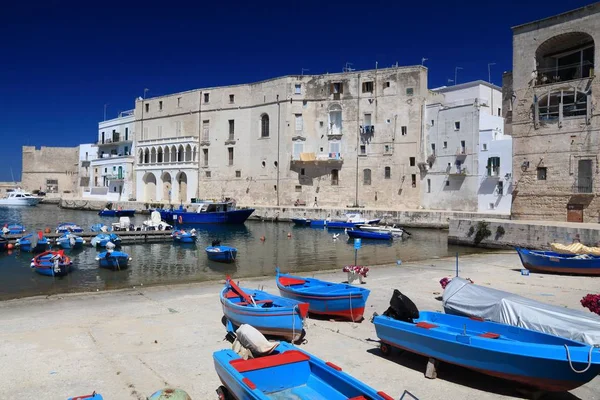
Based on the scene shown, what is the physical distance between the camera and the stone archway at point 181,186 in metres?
46.1

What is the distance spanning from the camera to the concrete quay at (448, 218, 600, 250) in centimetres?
1748

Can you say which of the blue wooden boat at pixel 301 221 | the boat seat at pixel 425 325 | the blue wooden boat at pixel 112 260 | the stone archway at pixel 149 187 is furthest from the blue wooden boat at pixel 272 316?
the stone archway at pixel 149 187

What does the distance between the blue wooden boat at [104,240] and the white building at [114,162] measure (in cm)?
3068

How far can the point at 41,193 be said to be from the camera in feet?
204

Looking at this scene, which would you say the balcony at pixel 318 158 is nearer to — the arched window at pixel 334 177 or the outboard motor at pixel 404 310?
the arched window at pixel 334 177

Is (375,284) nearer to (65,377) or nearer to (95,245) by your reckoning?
(65,377)

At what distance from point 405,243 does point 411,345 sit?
1921 cm

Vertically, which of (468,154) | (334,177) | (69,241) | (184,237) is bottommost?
(184,237)

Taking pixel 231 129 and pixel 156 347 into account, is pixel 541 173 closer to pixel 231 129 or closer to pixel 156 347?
pixel 156 347

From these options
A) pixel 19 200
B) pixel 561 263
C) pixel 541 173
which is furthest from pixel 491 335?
pixel 19 200

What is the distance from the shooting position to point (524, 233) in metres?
19.6

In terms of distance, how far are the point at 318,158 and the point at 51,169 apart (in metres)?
A: 44.2

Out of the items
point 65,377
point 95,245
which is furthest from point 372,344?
point 95,245

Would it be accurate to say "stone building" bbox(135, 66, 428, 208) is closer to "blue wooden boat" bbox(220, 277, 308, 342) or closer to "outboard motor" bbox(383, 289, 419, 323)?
"blue wooden boat" bbox(220, 277, 308, 342)
